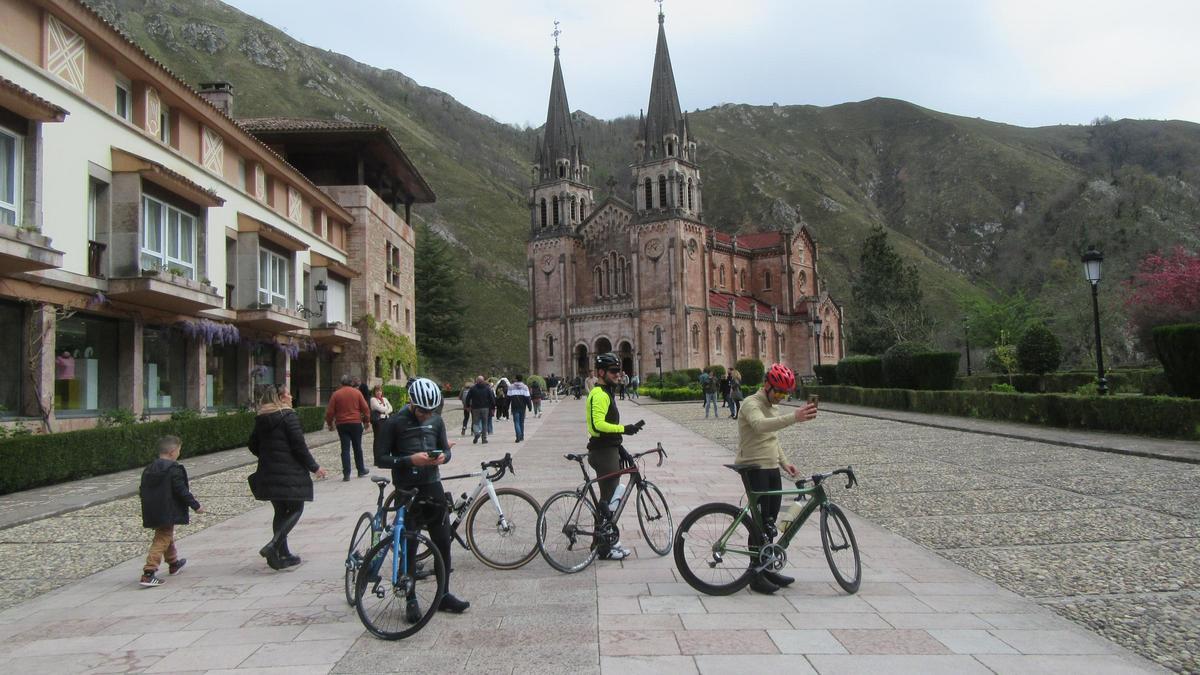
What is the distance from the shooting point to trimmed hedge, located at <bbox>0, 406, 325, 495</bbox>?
12.1 meters

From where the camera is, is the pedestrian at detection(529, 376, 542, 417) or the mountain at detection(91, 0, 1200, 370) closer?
the pedestrian at detection(529, 376, 542, 417)

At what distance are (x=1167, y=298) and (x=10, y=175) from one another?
36536 mm

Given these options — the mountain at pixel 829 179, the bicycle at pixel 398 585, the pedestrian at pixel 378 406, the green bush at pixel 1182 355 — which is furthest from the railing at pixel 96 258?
the mountain at pixel 829 179

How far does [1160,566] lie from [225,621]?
287 inches

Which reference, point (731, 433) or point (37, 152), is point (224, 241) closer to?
point (37, 152)

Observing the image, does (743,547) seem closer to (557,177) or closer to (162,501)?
(162,501)

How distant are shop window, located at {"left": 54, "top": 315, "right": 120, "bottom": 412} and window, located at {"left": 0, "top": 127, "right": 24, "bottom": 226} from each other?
2.68 metres

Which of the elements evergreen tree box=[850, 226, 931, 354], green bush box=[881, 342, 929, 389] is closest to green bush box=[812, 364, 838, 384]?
green bush box=[881, 342, 929, 389]

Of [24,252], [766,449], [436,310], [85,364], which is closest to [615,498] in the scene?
[766,449]

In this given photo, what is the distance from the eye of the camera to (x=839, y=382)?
44.3 meters

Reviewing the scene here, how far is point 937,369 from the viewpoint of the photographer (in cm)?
3195

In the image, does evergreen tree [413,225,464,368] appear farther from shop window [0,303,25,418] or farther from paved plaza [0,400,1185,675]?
paved plaza [0,400,1185,675]

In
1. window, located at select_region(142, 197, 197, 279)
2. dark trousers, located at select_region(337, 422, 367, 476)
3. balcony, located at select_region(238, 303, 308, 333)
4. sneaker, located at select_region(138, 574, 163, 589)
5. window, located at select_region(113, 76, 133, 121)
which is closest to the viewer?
sneaker, located at select_region(138, 574, 163, 589)

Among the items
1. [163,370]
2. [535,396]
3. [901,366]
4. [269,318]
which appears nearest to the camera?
[163,370]
